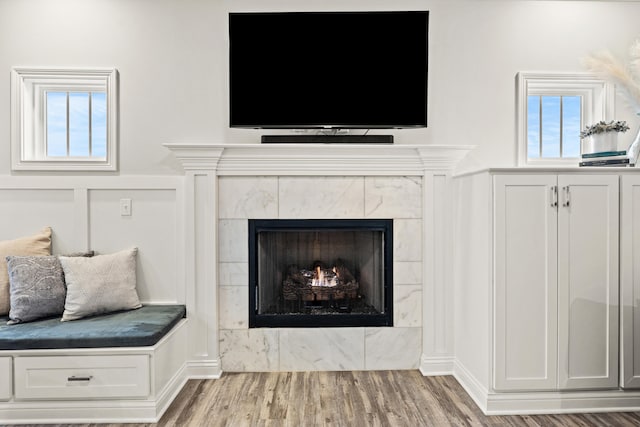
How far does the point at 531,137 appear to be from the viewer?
334cm

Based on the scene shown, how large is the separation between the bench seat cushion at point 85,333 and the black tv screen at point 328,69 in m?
1.41

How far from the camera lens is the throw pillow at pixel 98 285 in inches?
104

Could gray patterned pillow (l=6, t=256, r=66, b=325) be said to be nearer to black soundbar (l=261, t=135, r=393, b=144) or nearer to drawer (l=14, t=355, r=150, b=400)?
drawer (l=14, t=355, r=150, b=400)

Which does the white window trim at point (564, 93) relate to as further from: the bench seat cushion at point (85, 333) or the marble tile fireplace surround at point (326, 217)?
the bench seat cushion at point (85, 333)

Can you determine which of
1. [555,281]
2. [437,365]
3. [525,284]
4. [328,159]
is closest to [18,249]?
[328,159]

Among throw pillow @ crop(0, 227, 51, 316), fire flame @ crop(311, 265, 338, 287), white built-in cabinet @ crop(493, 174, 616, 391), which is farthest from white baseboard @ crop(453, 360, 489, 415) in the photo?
throw pillow @ crop(0, 227, 51, 316)

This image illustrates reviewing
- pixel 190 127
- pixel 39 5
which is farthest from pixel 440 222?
pixel 39 5

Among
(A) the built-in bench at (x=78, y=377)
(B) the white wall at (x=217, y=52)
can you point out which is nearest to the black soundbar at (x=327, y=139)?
(B) the white wall at (x=217, y=52)

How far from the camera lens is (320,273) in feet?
10.4

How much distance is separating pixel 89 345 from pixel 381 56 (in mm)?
2481

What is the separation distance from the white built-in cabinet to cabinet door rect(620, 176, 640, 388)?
0.11 feet

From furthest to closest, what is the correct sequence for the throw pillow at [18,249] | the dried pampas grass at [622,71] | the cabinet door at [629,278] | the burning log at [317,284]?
the burning log at [317,284], the dried pampas grass at [622,71], the throw pillow at [18,249], the cabinet door at [629,278]

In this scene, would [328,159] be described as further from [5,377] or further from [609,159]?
[5,377]

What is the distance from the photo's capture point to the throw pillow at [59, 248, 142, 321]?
2.63m
